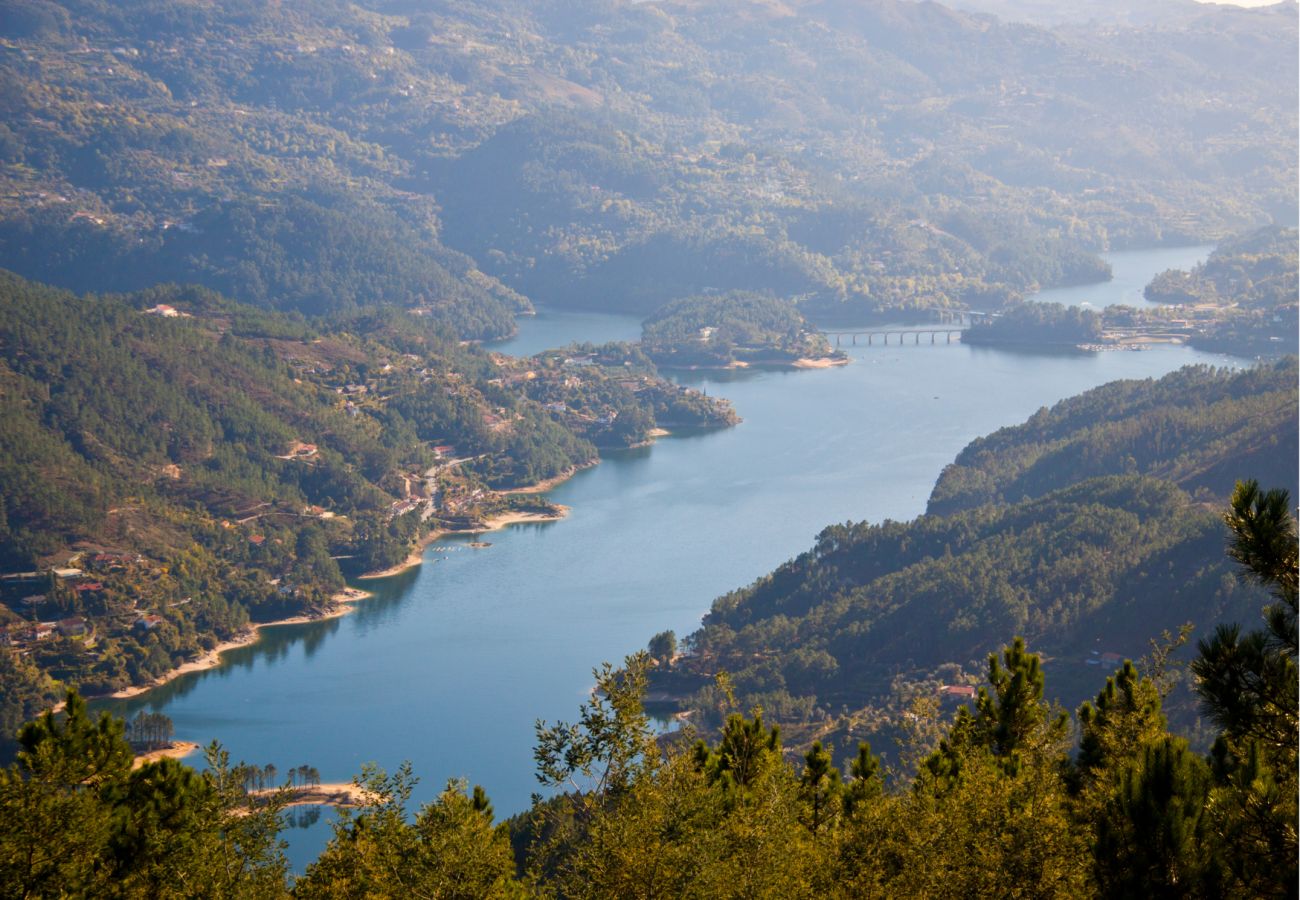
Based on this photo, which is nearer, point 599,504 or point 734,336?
point 599,504

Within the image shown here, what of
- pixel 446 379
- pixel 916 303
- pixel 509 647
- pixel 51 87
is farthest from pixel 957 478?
pixel 51 87

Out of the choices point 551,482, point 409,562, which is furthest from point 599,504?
point 409,562

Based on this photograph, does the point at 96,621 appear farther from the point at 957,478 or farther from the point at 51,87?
the point at 51,87

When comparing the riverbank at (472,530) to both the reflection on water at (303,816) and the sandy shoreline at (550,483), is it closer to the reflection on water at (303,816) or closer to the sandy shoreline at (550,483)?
the sandy shoreline at (550,483)

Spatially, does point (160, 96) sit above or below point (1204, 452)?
above

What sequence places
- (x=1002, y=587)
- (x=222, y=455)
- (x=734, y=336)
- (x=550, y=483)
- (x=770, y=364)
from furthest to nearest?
(x=734, y=336) → (x=770, y=364) → (x=550, y=483) → (x=222, y=455) → (x=1002, y=587)

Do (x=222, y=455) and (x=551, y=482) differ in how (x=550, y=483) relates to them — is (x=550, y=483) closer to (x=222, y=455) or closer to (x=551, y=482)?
(x=551, y=482)

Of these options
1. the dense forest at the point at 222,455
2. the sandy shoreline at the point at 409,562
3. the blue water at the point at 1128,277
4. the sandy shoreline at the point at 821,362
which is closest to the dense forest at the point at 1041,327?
the blue water at the point at 1128,277
